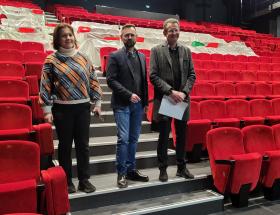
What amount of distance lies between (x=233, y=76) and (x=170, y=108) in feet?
7.23

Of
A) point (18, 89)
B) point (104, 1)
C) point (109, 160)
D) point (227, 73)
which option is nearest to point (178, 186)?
point (109, 160)

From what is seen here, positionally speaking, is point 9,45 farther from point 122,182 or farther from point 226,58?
point 226,58

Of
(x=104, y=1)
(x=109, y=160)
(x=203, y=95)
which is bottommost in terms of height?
(x=109, y=160)

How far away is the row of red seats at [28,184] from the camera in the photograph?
1086 mm

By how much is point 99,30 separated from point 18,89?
2801 millimetres

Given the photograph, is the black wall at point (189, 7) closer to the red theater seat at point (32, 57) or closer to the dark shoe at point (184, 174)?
the red theater seat at point (32, 57)

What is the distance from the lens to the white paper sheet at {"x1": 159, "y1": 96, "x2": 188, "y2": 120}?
161 centimetres

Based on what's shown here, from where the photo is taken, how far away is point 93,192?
4.86 feet

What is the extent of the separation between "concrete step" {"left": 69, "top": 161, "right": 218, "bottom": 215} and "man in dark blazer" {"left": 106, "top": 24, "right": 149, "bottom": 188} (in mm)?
52

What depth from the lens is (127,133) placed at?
5.15ft

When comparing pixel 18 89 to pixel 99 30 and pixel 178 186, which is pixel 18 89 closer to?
pixel 178 186

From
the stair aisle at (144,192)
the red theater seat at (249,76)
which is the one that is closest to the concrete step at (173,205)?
the stair aisle at (144,192)

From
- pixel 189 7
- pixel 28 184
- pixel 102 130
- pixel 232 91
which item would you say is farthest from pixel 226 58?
pixel 189 7

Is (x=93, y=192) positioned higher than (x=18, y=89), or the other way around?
(x=18, y=89)
